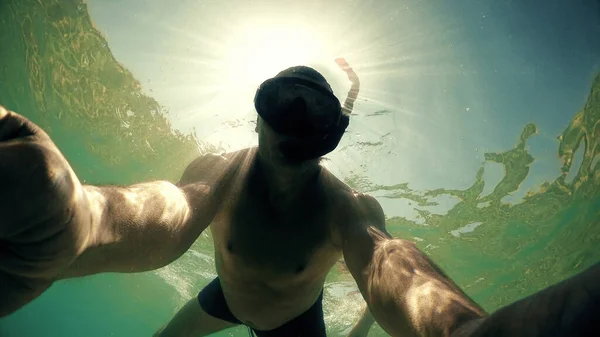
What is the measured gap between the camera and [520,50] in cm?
751

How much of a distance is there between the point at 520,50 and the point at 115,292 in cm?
5263

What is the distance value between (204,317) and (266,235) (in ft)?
9.62

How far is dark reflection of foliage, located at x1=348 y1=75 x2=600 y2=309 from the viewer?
32.0 ft

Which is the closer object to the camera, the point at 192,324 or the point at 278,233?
the point at 278,233

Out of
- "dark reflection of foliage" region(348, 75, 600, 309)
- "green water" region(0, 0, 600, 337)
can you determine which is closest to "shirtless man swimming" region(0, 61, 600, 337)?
"green water" region(0, 0, 600, 337)

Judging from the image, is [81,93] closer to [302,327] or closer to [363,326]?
[302,327]

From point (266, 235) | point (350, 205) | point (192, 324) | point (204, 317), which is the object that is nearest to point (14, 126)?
point (266, 235)

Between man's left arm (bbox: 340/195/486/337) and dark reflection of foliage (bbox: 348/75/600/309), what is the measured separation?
8286 mm

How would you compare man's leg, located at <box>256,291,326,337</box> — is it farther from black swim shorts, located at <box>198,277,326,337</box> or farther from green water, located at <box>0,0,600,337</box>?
green water, located at <box>0,0,600,337</box>

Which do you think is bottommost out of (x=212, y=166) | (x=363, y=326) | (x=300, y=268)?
(x=363, y=326)

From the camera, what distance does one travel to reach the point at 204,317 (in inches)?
205

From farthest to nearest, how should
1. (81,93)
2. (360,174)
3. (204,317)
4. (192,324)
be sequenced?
(81,93)
(360,174)
(192,324)
(204,317)

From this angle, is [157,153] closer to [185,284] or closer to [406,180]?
[406,180]

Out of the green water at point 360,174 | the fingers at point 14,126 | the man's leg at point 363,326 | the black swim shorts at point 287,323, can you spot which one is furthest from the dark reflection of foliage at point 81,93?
the fingers at point 14,126
